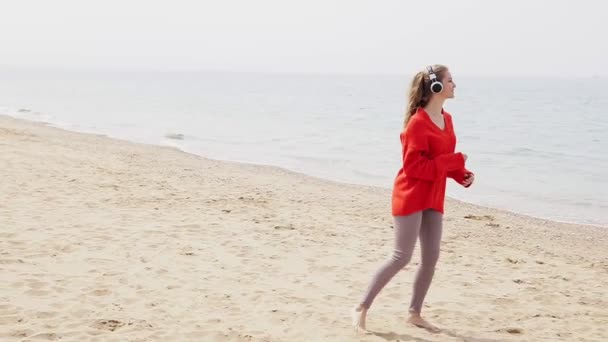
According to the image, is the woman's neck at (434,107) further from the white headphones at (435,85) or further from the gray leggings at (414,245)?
the gray leggings at (414,245)

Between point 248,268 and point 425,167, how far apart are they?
2820 mm

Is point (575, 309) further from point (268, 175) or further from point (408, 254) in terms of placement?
point (268, 175)

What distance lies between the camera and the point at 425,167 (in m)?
3.83

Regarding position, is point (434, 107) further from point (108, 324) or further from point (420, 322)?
point (108, 324)

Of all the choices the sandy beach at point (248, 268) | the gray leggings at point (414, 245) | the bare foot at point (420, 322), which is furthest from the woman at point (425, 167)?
the sandy beach at point (248, 268)

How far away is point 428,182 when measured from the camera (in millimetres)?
3955

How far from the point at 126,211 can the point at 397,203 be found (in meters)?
Answer: 5.12

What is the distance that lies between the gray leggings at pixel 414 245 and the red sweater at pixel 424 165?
7cm

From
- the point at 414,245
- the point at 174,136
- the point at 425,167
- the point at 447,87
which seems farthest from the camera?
the point at 174,136

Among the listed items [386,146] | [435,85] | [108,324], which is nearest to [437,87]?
[435,85]

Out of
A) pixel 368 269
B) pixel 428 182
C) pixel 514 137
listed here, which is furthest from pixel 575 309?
pixel 514 137

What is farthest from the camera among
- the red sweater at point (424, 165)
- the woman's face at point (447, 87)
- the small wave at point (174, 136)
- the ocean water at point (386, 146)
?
the small wave at point (174, 136)

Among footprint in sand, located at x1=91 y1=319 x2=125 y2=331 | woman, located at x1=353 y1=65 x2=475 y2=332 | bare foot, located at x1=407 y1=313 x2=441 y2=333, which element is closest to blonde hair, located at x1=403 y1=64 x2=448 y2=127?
woman, located at x1=353 y1=65 x2=475 y2=332

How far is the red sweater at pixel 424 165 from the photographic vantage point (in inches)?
151
